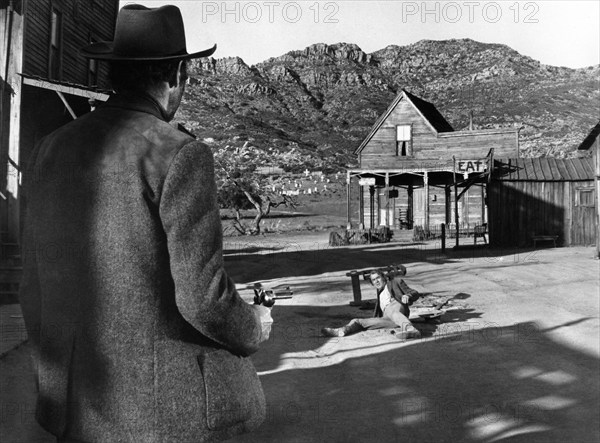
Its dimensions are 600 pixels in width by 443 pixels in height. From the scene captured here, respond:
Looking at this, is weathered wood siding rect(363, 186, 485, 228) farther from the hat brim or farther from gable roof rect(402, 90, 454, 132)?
the hat brim

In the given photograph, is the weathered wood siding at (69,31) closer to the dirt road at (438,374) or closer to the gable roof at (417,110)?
the dirt road at (438,374)

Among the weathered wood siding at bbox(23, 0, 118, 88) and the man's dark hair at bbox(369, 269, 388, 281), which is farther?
the weathered wood siding at bbox(23, 0, 118, 88)

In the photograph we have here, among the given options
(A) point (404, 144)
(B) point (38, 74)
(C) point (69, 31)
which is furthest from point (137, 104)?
(A) point (404, 144)

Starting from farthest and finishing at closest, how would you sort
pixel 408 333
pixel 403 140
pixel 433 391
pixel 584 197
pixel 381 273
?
pixel 403 140 → pixel 584 197 → pixel 381 273 → pixel 408 333 → pixel 433 391

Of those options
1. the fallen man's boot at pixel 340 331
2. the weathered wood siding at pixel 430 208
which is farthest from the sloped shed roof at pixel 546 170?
the fallen man's boot at pixel 340 331

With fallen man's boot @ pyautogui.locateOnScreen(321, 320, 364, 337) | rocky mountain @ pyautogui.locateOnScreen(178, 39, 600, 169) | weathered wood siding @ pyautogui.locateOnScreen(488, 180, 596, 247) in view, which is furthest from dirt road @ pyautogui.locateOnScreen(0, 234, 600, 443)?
rocky mountain @ pyautogui.locateOnScreen(178, 39, 600, 169)

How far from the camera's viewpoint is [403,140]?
113 feet

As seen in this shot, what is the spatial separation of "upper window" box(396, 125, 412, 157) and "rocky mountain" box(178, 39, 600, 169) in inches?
882

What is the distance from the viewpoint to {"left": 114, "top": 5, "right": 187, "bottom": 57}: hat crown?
1.99m

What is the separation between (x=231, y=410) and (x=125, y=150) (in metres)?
0.84

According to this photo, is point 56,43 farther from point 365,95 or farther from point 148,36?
point 365,95

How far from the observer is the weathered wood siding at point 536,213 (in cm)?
2444

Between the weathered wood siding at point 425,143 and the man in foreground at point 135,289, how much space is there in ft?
106

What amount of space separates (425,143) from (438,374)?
2871cm
